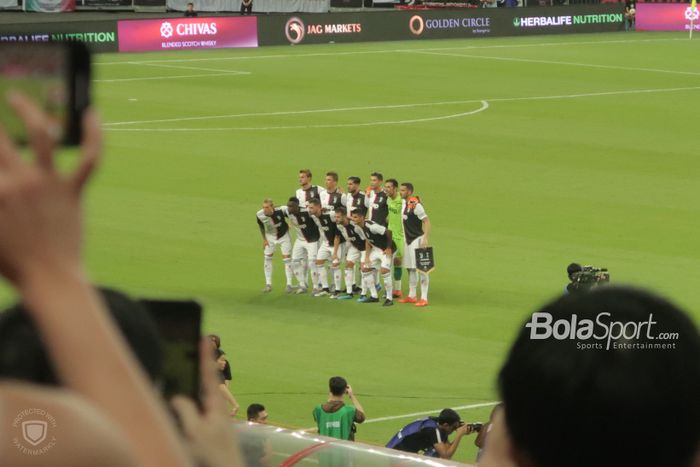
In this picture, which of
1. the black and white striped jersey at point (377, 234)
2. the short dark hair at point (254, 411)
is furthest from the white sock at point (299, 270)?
the short dark hair at point (254, 411)

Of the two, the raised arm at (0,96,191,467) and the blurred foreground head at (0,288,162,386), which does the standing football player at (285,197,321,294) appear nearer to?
the blurred foreground head at (0,288,162,386)

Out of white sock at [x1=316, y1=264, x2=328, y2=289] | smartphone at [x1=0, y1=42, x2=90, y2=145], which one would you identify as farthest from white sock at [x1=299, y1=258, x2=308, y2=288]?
smartphone at [x1=0, y1=42, x2=90, y2=145]

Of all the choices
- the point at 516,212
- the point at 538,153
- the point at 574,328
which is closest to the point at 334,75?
the point at 538,153

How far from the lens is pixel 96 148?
2.32m

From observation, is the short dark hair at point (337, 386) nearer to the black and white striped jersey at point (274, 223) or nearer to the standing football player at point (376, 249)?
the standing football player at point (376, 249)

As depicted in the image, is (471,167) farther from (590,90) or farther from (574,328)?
(574,328)

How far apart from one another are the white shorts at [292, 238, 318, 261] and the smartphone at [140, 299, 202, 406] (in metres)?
22.5

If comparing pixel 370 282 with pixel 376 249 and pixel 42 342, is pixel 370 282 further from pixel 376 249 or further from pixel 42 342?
pixel 42 342

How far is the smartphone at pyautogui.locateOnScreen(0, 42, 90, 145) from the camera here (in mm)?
2602

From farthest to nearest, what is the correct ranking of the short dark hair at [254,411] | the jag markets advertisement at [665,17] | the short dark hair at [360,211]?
the jag markets advertisement at [665,17], the short dark hair at [360,211], the short dark hair at [254,411]

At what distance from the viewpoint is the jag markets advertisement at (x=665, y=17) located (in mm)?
70750

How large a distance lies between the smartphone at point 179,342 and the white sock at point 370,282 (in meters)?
22.1

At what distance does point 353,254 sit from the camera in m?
25.5

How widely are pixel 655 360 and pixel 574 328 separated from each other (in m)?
0.52
